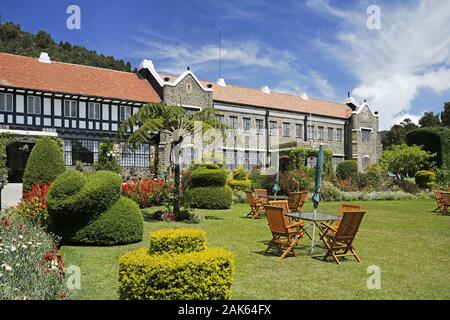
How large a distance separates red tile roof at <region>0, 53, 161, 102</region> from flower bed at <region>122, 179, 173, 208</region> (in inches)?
503

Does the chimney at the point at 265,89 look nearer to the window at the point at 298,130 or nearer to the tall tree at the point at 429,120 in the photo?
the window at the point at 298,130

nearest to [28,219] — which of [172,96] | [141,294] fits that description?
[141,294]

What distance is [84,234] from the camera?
8.91 metres

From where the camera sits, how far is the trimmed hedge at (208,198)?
1688 cm

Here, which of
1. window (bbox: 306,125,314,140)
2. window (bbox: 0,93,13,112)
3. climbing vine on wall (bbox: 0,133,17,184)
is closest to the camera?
climbing vine on wall (bbox: 0,133,17,184)

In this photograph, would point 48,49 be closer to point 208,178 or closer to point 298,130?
point 298,130

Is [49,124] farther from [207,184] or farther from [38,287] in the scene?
[38,287]

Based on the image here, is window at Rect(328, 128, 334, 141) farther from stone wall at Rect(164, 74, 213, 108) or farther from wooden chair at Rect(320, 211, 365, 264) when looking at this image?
wooden chair at Rect(320, 211, 365, 264)

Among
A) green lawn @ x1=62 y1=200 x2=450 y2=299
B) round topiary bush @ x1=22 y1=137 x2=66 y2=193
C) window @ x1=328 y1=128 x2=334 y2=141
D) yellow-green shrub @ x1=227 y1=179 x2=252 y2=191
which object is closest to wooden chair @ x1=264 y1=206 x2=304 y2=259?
green lawn @ x1=62 y1=200 x2=450 y2=299

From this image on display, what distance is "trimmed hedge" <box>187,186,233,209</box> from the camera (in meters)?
16.9

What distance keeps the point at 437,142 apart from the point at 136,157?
2412 cm

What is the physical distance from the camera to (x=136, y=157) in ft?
96.3

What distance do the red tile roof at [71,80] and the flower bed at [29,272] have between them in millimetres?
20507
